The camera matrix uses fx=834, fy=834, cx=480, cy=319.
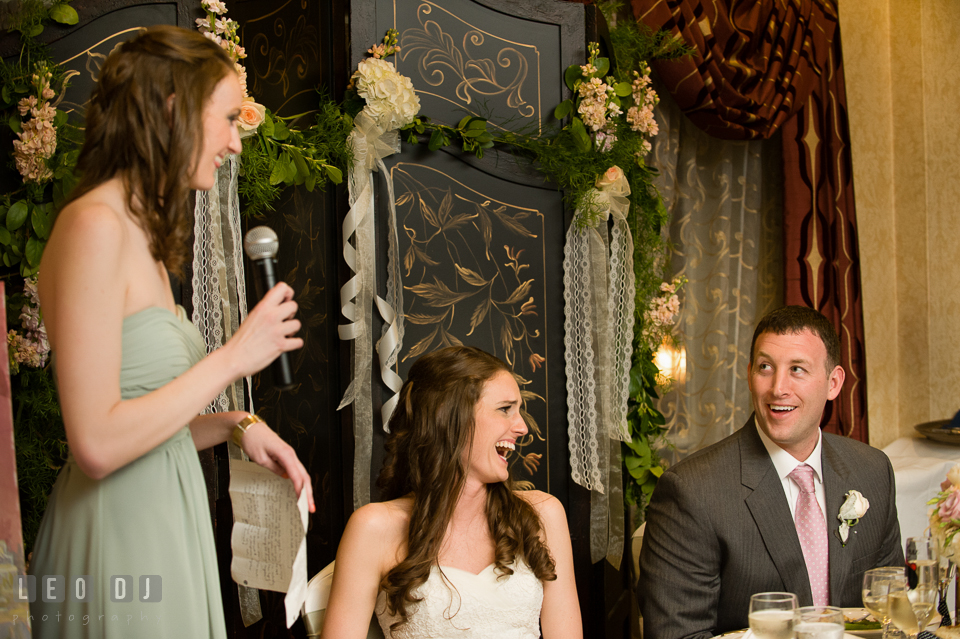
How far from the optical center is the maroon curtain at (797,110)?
3.59m

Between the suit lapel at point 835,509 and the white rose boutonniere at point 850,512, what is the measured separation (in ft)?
0.06

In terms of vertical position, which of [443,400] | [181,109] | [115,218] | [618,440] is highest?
[181,109]

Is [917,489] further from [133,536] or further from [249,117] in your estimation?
[133,536]

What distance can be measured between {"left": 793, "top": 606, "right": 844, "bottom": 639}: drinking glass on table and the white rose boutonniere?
2.26 ft

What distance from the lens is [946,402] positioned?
429cm

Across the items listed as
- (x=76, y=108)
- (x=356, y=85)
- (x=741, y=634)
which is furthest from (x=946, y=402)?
(x=76, y=108)

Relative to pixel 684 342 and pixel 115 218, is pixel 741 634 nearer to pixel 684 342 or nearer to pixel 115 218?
pixel 115 218

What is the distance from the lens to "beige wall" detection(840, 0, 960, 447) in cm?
424

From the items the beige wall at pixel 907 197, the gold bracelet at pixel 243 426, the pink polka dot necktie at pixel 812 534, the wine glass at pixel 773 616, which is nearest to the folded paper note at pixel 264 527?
the gold bracelet at pixel 243 426

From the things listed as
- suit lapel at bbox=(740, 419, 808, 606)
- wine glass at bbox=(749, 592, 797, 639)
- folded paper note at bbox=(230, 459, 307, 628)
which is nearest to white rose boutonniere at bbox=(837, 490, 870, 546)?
suit lapel at bbox=(740, 419, 808, 606)

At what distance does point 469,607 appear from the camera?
1896 mm

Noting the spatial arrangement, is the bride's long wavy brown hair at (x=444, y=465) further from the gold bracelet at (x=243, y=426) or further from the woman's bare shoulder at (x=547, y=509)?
the gold bracelet at (x=243, y=426)

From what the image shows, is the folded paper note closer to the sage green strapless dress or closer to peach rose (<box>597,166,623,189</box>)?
the sage green strapless dress

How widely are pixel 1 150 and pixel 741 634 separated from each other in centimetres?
223
